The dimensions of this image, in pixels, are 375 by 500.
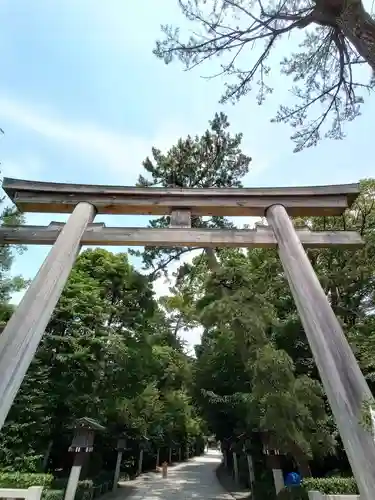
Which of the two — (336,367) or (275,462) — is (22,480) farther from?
(336,367)

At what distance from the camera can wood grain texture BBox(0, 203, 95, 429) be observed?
353cm

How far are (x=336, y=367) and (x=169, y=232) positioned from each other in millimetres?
2964

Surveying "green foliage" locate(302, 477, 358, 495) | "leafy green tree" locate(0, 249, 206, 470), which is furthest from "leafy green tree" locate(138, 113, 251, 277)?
"green foliage" locate(302, 477, 358, 495)

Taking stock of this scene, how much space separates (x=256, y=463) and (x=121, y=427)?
620 centimetres

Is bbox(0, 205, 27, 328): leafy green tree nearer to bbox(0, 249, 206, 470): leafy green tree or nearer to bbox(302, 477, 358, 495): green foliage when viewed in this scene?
bbox(0, 249, 206, 470): leafy green tree

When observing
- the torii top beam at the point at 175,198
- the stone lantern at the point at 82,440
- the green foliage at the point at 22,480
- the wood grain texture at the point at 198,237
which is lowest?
the green foliage at the point at 22,480

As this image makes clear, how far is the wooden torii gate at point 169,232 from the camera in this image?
12.9 feet

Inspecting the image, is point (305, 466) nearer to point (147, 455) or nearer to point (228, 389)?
point (228, 389)

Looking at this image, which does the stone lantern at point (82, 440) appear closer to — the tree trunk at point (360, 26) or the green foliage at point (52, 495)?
the green foliage at point (52, 495)

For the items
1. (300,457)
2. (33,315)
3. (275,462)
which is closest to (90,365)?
(275,462)

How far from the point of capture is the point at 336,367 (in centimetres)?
346

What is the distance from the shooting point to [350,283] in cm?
1445

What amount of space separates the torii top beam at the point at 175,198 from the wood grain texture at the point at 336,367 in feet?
3.62

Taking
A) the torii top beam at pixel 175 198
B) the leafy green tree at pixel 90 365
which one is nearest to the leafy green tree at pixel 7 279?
the leafy green tree at pixel 90 365
